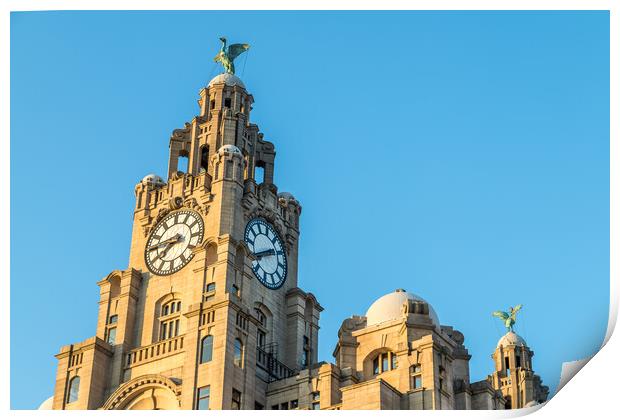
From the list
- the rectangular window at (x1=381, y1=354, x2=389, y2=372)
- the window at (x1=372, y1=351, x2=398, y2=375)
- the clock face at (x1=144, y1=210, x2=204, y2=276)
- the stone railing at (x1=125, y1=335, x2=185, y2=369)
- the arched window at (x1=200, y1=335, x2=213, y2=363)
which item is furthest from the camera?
the clock face at (x1=144, y1=210, x2=204, y2=276)

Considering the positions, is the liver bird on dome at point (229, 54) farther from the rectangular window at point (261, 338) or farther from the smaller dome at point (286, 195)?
the rectangular window at point (261, 338)

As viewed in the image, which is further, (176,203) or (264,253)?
(176,203)

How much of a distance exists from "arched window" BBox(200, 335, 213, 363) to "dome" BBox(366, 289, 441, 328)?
923 centimetres

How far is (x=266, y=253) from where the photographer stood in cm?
8519

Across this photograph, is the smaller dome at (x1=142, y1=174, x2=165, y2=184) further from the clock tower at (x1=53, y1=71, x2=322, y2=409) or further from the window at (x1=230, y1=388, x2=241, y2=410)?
the window at (x1=230, y1=388, x2=241, y2=410)

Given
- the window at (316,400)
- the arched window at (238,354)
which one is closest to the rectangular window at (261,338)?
the arched window at (238,354)

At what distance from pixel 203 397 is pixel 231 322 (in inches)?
175

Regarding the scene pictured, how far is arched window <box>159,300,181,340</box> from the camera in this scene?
263ft

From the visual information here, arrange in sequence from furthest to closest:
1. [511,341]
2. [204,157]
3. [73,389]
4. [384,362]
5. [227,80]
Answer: [511,341] < [227,80] < [204,157] < [73,389] < [384,362]

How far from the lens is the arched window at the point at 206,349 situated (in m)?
74.9

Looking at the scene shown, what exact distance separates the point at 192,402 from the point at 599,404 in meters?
30.5

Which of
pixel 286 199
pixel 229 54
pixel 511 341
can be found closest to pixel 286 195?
pixel 286 199

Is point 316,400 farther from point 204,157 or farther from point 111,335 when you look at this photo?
point 204,157

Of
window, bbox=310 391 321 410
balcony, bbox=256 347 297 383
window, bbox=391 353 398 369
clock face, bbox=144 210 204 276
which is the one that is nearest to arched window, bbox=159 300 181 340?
clock face, bbox=144 210 204 276
